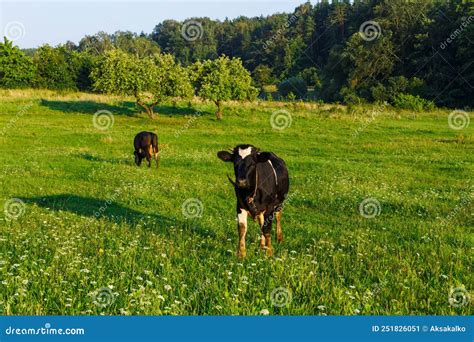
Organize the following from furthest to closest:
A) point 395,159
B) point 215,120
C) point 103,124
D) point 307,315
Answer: point 215,120
point 103,124
point 395,159
point 307,315

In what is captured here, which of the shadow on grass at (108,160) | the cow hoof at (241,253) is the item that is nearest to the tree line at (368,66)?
the shadow on grass at (108,160)

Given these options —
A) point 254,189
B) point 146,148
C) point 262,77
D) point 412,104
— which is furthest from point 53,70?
point 254,189

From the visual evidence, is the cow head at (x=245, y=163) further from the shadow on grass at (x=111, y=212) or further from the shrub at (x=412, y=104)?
the shrub at (x=412, y=104)

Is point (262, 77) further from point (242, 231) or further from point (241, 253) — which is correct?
point (241, 253)

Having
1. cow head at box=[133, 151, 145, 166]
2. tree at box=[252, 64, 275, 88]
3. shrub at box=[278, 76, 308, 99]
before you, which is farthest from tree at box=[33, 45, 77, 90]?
cow head at box=[133, 151, 145, 166]

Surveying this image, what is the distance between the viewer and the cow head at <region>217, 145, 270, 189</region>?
379 inches

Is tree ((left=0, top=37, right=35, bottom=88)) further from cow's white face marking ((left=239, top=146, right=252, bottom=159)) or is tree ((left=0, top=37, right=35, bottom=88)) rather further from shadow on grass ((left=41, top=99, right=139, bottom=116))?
cow's white face marking ((left=239, top=146, right=252, bottom=159))

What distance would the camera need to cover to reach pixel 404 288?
24.9 ft

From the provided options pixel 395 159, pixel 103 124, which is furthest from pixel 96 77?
pixel 395 159

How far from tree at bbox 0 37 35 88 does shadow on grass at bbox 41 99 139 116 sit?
21509 millimetres

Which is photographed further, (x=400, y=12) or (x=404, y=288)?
(x=400, y=12)

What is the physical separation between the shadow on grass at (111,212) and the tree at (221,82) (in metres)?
37.2

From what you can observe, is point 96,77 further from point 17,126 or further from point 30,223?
point 30,223

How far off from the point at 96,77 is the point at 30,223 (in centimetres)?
5014
